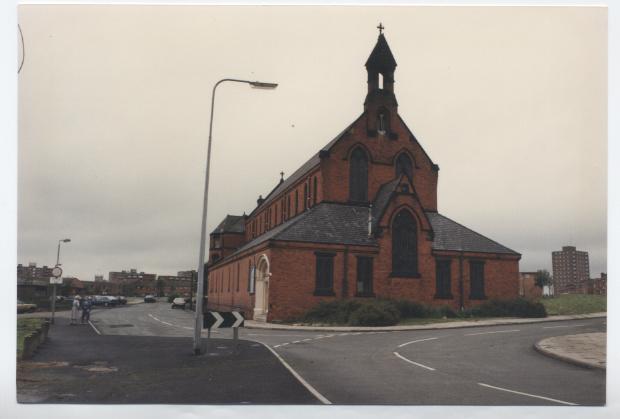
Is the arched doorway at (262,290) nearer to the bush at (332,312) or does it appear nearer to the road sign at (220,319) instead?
the bush at (332,312)

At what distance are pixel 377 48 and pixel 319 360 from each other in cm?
1028

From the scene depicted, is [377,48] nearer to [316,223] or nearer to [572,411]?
[572,411]

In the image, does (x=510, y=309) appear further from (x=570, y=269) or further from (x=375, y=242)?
(x=570, y=269)

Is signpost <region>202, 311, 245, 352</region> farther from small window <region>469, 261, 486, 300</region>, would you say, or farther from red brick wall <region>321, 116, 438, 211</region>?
small window <region>469, 261, 486, 300</region>

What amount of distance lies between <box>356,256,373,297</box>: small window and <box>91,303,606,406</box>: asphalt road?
10746mm

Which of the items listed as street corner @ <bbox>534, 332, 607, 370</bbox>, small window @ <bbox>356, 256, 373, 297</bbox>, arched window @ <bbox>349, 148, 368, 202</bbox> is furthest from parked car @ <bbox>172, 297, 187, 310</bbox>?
street corner @ <bbox>534, 332, 607, 370</bbox>

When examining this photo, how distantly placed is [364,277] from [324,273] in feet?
8.05

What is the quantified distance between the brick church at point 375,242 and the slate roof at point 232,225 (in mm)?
38102

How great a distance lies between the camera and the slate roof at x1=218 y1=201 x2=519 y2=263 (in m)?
30.4

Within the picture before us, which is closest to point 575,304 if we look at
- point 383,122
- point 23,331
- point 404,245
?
point 404,245

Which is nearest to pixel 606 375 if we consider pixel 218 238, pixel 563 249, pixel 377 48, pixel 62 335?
pixel 563 249

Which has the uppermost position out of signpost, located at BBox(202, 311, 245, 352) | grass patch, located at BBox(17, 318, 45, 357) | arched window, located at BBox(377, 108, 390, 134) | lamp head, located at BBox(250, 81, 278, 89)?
arched window, located at BBox(377, 108, 390, 134)

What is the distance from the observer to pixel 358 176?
112ft

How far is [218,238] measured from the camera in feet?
249
